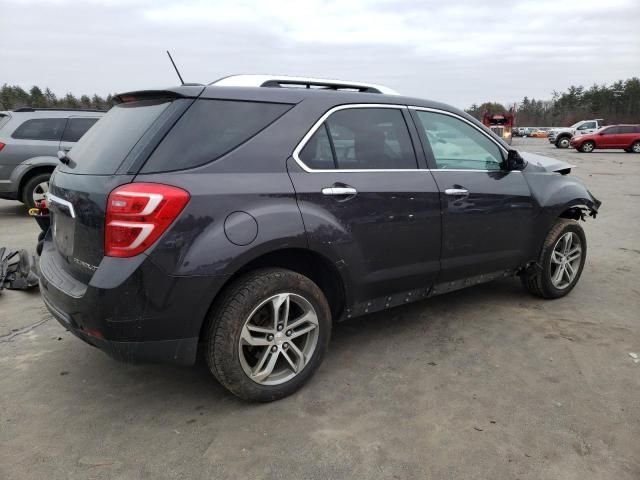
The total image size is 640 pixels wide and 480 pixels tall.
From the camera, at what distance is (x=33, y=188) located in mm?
8258

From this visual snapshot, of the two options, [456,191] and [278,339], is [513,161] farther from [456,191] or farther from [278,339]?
[278,339]

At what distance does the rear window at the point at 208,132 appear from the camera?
247 centimetres

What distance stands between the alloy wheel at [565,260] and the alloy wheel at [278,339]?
258 centimetres

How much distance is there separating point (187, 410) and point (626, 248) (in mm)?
6016

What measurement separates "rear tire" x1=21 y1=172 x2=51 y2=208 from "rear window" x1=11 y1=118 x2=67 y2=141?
0.67m

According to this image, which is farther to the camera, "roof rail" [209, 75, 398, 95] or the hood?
the hood

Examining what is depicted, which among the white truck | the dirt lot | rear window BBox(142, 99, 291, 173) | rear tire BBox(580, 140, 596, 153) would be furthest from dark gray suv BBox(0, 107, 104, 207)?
the white truck

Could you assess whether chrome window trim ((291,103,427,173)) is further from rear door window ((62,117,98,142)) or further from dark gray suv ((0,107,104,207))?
rear door window ((62,117,98,142))

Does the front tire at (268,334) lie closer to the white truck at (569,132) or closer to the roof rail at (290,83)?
the roof rail at (290,83)

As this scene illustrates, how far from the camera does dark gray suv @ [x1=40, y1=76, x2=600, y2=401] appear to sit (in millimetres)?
2383

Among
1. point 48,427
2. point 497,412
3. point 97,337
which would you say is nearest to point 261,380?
point 97,337

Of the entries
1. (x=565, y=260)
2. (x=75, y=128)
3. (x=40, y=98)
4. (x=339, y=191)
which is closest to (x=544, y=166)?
(x=565, y=260)

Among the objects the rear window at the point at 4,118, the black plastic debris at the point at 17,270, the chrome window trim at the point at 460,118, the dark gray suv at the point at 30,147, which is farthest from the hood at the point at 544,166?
the rear window at the point at 4,118

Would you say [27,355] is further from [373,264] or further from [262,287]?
[373,264]
